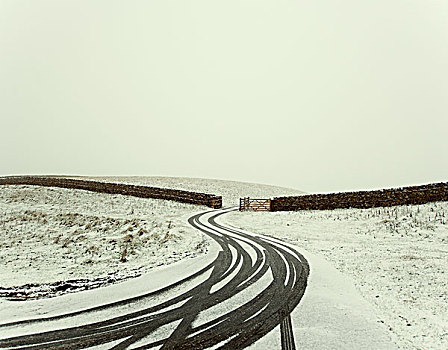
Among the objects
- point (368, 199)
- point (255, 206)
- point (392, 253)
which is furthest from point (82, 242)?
point (368, 199)

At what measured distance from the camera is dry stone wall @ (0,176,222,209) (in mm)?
38672

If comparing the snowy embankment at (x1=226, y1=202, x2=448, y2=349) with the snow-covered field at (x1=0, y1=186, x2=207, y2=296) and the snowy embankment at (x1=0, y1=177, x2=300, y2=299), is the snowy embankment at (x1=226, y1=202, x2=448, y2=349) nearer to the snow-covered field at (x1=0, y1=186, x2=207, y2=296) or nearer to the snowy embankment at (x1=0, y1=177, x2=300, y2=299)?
the snowy embankment at (x1=0, y1=177, x2=300, y2=299)

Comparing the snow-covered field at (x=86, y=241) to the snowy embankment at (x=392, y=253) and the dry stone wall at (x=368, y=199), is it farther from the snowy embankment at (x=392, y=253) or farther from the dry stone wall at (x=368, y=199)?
the dry stone wall at (x=368, y=199)

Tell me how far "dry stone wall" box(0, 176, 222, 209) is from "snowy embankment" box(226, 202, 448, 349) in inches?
382

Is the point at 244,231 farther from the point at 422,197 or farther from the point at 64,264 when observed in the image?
the point at 422,197

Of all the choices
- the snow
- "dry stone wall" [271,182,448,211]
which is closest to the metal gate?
"dry stone wall" [271,182,448,211]

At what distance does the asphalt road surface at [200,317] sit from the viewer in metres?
7.52

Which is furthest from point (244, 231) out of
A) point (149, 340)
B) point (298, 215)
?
point (149, 340)

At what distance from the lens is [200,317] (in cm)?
878

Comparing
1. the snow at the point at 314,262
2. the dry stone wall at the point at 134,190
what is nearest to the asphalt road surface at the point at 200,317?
the snow at the point at 314,262

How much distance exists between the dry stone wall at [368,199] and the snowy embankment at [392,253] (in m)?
1.15

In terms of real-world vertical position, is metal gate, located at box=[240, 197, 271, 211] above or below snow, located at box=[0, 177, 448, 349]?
above

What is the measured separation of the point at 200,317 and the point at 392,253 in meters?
11.1

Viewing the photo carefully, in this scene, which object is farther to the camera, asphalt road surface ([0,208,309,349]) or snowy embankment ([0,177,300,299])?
snowy embankment ([0,177,300,299])
